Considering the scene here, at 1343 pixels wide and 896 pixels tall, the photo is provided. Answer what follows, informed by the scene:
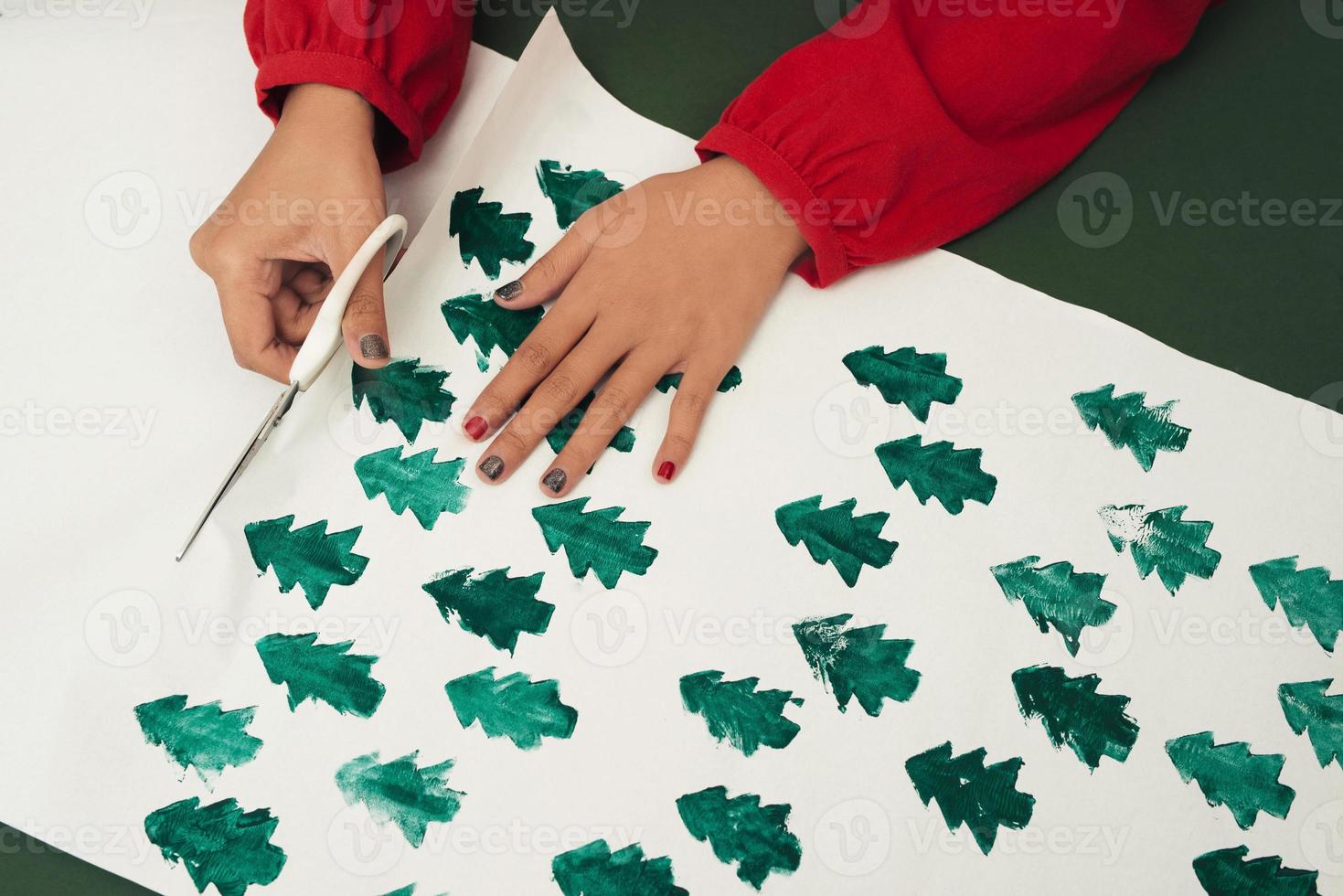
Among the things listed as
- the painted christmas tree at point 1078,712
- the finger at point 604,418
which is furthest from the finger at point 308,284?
the painted christmas tree at point 1078,712

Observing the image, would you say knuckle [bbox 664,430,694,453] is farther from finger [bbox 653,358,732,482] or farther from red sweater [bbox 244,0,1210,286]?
red sweater [bbox 244,0,1210,286]

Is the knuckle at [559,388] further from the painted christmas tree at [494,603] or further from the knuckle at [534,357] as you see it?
the painted christmas tree at [494,603]

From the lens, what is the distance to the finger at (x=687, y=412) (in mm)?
642

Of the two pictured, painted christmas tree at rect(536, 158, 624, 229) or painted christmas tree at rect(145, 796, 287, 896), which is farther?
painted christmas tree at rect(536, 158, 624, 229)

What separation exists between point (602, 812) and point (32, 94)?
29.0 inches

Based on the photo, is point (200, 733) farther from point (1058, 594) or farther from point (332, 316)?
point (1058, 594)

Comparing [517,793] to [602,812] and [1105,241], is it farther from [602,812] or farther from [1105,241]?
[1105,241]

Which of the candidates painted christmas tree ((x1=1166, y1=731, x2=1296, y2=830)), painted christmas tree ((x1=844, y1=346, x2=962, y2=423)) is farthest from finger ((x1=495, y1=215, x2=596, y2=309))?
painted christmas tree ((x1=1166, y1=731, x2=1296, y2=830))

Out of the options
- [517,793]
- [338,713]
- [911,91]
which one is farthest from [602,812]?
[911,91]

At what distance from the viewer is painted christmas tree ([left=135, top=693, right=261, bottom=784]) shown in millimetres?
566

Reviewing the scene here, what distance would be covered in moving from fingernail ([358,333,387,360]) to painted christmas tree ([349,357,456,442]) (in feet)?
0.21

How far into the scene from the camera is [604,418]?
650 mm

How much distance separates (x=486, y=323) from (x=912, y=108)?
35 centimetres

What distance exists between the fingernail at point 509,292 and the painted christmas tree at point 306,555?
7.5 inches
